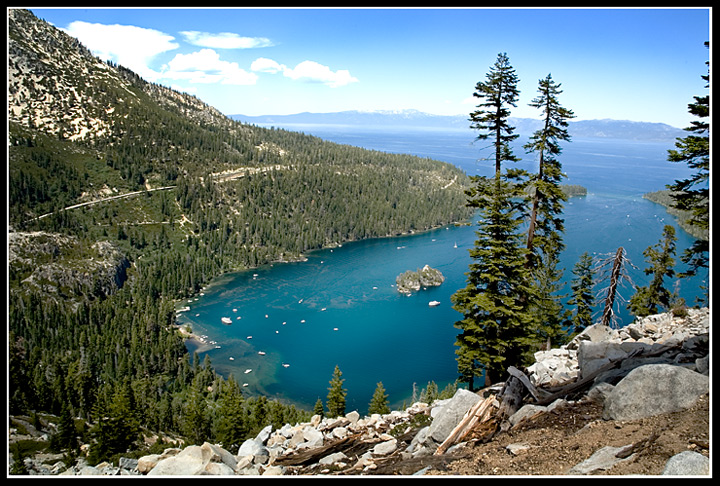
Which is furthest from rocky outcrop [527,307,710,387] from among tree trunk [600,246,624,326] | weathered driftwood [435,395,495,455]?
tree trunk [600,246,624,326]

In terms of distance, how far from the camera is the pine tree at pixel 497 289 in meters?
17.3

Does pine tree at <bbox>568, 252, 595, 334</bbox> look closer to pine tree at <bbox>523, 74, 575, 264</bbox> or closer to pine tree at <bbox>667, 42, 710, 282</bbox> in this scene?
pine tree at <bbox>523, 74, 575, 264</bbox>

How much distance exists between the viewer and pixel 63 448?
27031 millimetres

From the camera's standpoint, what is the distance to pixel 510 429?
9367 mm

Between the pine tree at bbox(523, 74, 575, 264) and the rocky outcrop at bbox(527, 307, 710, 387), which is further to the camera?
the pine tree at bbox(523, 74, 575, 264)

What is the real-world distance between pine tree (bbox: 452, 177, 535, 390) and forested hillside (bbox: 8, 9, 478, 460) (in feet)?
67.2

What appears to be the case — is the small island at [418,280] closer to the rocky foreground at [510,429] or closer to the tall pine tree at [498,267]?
the tall pine tree at [498,267]

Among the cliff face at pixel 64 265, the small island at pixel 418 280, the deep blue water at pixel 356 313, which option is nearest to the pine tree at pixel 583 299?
the deep blue water at pixel 356 313

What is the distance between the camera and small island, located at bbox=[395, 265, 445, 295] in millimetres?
92412

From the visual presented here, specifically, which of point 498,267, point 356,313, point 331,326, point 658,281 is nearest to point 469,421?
point 498,267

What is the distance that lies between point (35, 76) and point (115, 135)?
3912 cm

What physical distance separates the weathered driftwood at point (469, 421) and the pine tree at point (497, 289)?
7.49 m

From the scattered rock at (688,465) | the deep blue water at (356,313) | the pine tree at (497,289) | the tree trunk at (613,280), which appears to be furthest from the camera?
the deep blue water at (356,313)
